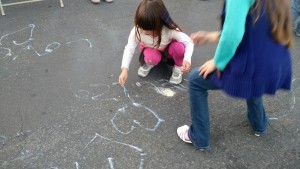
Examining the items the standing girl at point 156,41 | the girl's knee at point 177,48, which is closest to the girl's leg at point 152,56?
the standing girl at point 156,41

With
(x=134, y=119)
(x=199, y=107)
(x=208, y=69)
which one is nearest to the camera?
(x=208, y=69)

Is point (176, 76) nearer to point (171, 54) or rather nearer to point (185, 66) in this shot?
point (171, 54)

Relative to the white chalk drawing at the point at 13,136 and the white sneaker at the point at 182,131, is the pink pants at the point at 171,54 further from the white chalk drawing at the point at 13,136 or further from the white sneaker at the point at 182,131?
the white chalk drawing at the point at 13,136

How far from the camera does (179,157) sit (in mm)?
2098

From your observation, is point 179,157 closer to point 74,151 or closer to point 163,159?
point 163,159

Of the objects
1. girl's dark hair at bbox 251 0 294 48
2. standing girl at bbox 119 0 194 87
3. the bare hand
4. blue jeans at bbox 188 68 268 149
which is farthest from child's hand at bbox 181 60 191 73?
girl's dark hair at bbox 251 0 294 48

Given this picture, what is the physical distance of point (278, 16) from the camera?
58.7 inches

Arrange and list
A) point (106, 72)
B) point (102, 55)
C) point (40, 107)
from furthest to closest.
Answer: point (102, 55), point (106, 72), point (40, 107)

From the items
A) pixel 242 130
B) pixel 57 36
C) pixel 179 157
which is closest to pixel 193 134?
pixel 179 157

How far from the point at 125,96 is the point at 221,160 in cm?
91

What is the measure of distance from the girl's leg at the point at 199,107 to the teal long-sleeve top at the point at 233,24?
0.28 meters

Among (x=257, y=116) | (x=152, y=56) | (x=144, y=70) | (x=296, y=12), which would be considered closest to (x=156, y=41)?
(x=152, y=56)

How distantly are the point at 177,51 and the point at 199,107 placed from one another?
2.57ft

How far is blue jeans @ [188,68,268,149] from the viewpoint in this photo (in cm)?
185
